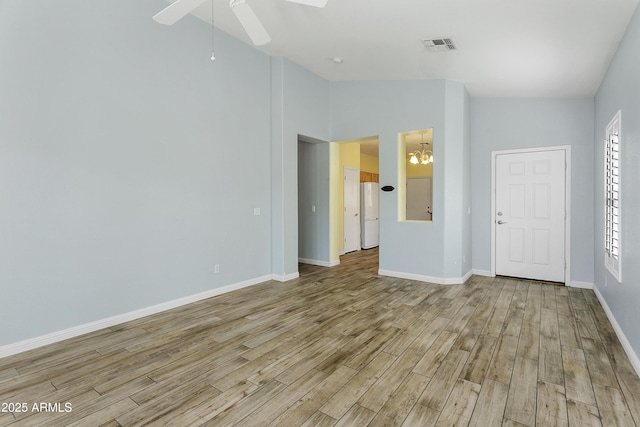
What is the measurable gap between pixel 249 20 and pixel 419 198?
8486 mm

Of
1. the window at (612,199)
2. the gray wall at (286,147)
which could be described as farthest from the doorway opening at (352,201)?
the window at (612,199)

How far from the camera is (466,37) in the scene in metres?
3.41

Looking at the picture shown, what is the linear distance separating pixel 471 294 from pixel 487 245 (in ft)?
4.55

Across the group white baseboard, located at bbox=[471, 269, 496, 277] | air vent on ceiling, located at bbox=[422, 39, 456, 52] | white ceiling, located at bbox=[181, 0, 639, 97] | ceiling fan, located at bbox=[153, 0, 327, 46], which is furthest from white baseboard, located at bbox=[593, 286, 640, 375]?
ceiling fan, located at bbox=[153, 0, 327, 46]

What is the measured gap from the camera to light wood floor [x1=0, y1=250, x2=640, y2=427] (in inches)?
76.1

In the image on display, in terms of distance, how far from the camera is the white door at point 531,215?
490cm

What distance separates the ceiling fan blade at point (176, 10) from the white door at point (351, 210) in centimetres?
512

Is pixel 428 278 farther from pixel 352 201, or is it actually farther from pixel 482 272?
pixel 352 201

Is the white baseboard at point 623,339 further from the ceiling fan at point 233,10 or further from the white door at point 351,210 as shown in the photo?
the white door at point 351,210

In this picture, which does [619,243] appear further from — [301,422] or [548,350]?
[301,422]

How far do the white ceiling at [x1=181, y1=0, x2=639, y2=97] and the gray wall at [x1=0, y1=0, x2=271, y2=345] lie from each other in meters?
0.87

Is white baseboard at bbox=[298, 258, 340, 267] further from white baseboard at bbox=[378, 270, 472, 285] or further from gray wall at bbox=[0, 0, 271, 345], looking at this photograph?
gray wall at bbox=[0, 0, 271, 345]

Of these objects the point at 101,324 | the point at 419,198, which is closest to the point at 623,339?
the point at 101,324

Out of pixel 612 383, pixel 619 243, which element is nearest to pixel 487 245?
pixel 619 243
